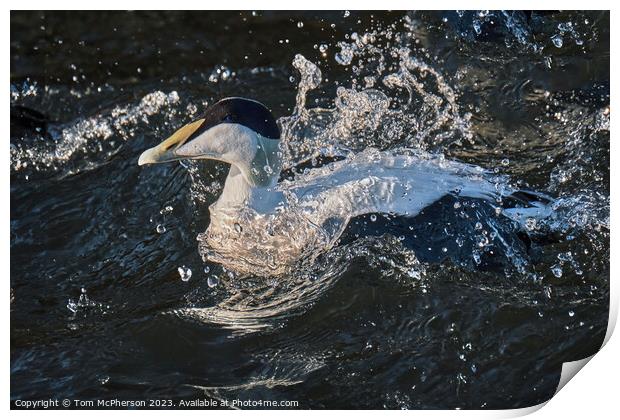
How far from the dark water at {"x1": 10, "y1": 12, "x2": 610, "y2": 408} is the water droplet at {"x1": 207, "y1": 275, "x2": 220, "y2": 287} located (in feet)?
0.11

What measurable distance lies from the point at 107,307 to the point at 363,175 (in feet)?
3.65

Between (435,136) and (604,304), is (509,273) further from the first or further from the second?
(435,136)

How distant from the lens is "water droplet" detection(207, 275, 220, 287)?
130 inches

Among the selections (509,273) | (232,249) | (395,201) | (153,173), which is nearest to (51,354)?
(232,249)

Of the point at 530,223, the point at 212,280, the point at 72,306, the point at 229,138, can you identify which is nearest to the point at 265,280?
the point at 212,280

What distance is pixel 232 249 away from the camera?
3.37 metres

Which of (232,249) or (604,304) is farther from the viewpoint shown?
(232,249)

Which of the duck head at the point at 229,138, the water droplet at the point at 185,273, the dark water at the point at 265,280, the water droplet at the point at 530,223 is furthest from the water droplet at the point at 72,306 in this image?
the water droplet at the point at 530,223

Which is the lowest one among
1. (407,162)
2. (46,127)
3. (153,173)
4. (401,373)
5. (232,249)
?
(401,373)

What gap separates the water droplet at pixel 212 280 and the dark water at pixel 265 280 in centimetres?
3

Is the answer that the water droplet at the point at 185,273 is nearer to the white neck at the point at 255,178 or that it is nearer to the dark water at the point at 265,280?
the dark water at the point at 265,280

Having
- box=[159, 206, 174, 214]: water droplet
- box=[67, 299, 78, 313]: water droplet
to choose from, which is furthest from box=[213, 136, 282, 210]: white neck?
box=[67, 299, 78, 313]: water droplet

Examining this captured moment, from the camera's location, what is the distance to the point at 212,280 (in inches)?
131

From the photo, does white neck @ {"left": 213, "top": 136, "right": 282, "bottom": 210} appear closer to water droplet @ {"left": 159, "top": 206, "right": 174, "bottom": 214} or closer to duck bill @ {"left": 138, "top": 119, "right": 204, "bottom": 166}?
duck bill @ {"left": 138, "top": 119, "right": 204, "bottom": 166}
